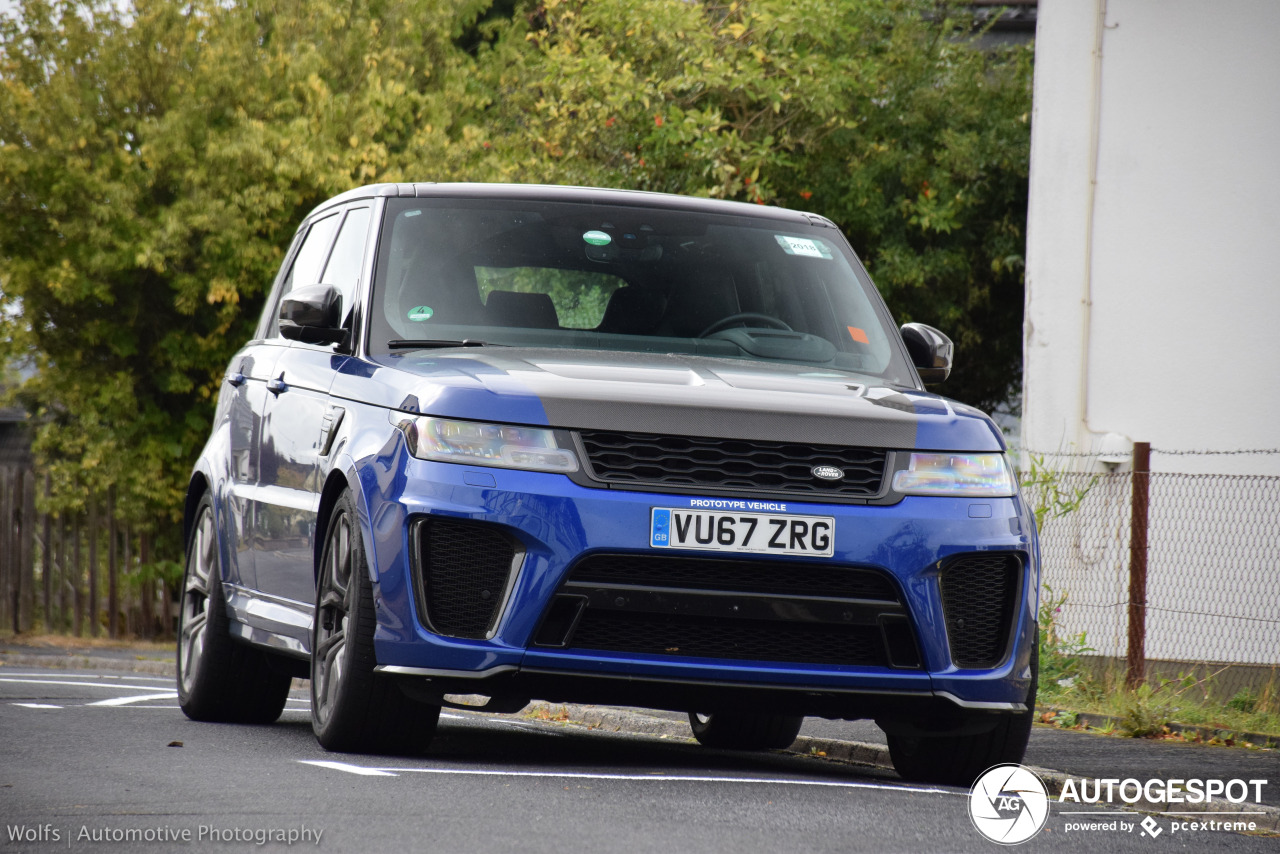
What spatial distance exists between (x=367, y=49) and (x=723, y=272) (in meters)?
16.6

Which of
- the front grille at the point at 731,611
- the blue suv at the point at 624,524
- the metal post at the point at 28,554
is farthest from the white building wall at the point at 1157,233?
the metal post at the point at 28,554

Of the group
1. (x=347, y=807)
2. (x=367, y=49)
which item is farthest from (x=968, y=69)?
(x=347, y=807)

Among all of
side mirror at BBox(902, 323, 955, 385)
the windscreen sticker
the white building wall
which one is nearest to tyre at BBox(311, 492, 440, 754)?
the windscreen sticker

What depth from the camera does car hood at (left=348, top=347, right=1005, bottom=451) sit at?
5.91 m

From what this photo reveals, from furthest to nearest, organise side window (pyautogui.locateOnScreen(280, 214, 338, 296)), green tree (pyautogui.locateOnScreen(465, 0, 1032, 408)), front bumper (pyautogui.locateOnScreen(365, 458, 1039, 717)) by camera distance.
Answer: green tree (pyautogui.locateOnScreen(465, 0, 1032, 408))
side window (pyautogui.locateOnScreen(280, 214, 338, 296))
front bumper (pyautogui.locateOnScreen(365, 458, 1039, 717))

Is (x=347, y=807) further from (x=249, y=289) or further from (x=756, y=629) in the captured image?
(x=249, y=289)

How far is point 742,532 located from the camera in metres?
5.87

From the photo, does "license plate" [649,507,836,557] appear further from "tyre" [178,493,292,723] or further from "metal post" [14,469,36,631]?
"metal post" [14,469,36,631]

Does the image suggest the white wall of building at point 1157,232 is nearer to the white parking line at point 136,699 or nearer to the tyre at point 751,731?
the tyre at point 751,731

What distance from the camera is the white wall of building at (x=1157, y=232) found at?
45.7 ft

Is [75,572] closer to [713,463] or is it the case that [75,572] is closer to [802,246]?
[802,246]

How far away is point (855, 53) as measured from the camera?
2055cm

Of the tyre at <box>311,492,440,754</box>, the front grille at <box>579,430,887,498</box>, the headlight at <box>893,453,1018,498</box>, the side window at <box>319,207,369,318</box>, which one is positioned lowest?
the tyre at <box>311,492,440,754</box>

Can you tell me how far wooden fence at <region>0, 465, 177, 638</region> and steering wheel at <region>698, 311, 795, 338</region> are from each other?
1559cm
